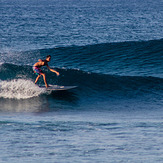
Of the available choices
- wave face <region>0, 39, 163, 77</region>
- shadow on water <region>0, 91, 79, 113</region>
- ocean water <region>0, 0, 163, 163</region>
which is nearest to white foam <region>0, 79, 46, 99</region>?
ocean water <region>0, 0, 163, 163</region>

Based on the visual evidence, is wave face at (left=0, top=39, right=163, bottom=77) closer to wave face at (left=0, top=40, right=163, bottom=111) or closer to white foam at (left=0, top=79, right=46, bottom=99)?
wave face at (left=0, top=40, right=163, bottom=111)

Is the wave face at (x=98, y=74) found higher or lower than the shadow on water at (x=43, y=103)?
higher

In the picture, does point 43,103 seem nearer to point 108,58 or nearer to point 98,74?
point 98,74

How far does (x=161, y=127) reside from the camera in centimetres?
1048

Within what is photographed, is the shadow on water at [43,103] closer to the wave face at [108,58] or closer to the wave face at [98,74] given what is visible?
the wave face at [98,74]

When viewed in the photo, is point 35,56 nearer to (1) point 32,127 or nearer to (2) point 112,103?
(2) point 112,103

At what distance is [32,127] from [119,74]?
38.3 ft

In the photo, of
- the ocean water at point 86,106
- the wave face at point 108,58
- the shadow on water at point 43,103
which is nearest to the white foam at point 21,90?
Answer: the ocean water at point 86,106

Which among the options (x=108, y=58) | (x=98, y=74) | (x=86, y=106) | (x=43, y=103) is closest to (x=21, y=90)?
(x=43, y=103)

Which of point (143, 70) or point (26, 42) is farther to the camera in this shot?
point (26, 42)

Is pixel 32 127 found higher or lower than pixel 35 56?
lower

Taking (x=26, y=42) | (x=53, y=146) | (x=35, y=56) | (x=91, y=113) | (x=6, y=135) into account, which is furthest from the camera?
(x=26, y=42)

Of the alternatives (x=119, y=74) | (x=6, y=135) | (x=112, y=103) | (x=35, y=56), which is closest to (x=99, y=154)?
(x=6, y=135)

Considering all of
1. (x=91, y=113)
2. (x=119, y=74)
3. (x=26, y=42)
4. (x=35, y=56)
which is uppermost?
(x=26, y=42)
